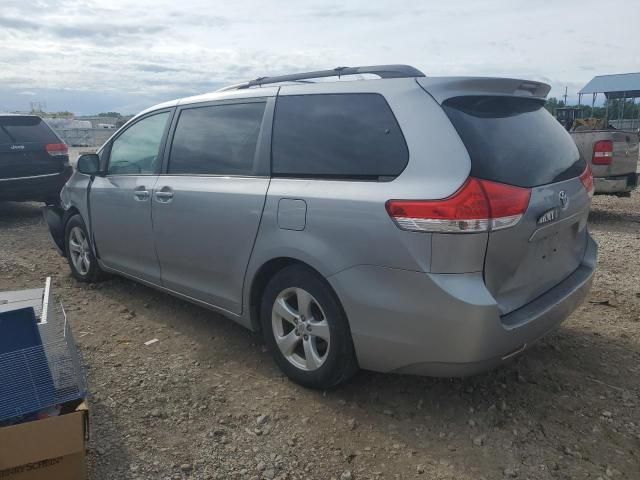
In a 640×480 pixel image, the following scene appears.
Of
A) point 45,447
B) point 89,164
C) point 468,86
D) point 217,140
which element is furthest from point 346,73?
point 89,164

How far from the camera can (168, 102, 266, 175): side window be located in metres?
3.48

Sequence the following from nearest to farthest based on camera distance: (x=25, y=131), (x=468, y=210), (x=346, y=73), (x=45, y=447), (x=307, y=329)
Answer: (x=45, y=447) → (x=468, y=210) → (x=307, y=329) → (x=346, y=73) → (x=25, y=131)

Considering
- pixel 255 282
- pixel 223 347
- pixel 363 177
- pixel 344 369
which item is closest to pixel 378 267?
pixel 363 177

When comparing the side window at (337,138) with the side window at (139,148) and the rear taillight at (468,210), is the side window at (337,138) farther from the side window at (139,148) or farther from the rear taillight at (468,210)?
the side window at (139,148)

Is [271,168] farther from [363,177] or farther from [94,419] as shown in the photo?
[94,419]

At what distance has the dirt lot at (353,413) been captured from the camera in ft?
8.53

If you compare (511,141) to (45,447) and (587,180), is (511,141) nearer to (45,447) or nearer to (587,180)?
(587,180)

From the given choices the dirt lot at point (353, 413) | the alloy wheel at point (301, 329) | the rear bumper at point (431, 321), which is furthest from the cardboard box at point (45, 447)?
the rear bumper at point (431, 321)

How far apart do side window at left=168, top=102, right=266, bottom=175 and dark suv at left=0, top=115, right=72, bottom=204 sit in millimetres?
5482

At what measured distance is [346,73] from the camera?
3293 millimetres

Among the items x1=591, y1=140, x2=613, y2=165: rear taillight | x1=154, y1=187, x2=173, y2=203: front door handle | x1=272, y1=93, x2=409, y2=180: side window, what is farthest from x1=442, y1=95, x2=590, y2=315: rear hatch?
x1=591, y1=140, x2=613, y2=165: rear taillight

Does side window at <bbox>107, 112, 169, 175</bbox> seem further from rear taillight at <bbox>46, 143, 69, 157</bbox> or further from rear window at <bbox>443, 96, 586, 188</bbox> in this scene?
rear taillight at <bbox>46, 143, 69, 157</bbox>

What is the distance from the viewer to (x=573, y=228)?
3164 millimetres

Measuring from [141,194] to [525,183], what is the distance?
2.83 metres
